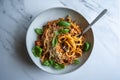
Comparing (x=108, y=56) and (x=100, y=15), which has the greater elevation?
(x=100, y=15)

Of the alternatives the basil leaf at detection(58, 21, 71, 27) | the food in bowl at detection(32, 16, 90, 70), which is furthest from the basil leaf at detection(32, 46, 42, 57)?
the basil leaf at detection(58, 21, 71, 27)

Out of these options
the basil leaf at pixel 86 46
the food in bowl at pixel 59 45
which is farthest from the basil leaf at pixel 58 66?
the basil leaf at pixel 86 46

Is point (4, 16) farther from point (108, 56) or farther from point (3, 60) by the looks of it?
point (108, 56)

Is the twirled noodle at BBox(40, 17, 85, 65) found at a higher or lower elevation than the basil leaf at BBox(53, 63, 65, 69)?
higher

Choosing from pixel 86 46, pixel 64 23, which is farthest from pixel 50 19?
pixel 86 46

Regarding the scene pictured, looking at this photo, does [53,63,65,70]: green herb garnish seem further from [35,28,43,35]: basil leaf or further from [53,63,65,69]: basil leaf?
[35,28,43,35]: basil leaf

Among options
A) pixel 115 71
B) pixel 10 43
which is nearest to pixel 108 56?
pixel 115 71

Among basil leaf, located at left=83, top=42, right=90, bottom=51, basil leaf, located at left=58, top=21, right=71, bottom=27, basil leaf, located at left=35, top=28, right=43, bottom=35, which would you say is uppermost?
basil leaf, located at left=35, top=28, right=43, bottom=35
